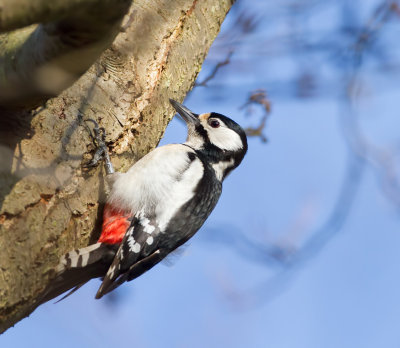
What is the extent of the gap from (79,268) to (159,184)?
0.85m

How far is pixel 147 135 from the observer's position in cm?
333

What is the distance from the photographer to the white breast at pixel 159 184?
128 inches

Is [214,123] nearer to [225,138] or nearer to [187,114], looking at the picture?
[225,138]

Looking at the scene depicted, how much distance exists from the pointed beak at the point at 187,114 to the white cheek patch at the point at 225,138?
11 cm

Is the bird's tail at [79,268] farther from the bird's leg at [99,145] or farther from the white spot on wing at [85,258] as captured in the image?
the bird's leg at [99,145]

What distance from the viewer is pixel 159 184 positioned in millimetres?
3490

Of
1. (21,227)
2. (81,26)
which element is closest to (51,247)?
(21,227)

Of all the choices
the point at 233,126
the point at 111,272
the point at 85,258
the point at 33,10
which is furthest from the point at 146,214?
the point at 33,10

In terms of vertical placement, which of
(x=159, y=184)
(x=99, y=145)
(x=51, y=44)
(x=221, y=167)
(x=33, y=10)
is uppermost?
(x=33, y=10)

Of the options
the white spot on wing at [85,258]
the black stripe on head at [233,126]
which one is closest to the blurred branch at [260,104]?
the black stripe on head at [233,126]

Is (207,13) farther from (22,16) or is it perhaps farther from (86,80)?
(22,16)

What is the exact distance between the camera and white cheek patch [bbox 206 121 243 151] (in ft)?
13.7

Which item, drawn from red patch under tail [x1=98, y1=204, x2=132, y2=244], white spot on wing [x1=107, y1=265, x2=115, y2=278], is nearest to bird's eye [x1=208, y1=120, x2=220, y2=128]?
red patch under tail [x1=98, y1=204, x2=132, y2=244]

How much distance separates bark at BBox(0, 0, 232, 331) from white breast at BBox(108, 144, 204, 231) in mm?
87
